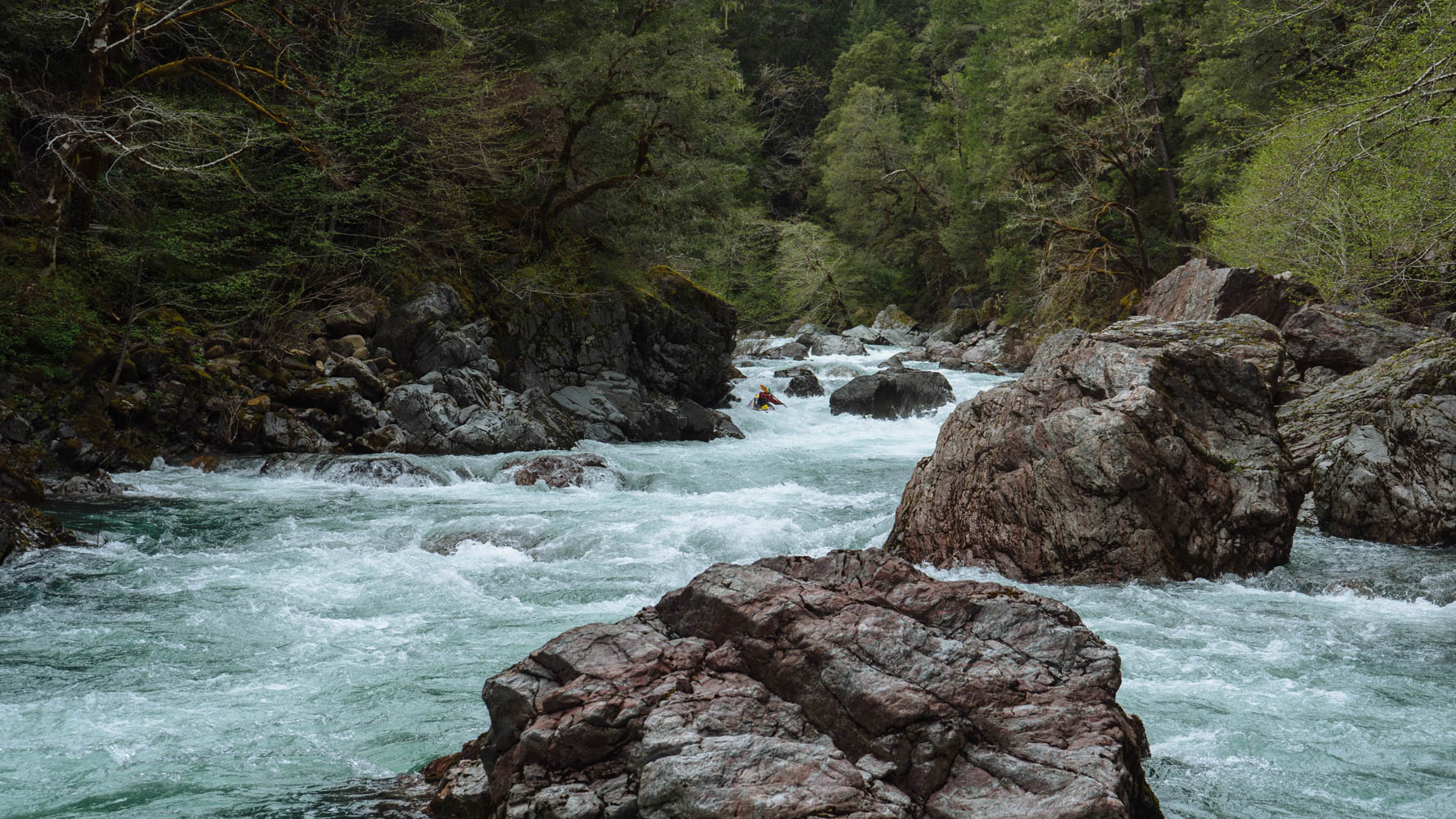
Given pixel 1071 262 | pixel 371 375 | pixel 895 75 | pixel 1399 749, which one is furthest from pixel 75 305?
pixel 895 75

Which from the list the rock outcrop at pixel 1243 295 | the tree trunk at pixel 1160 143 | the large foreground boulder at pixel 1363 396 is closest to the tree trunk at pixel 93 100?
the large foreground boulder at pixel 1363 396

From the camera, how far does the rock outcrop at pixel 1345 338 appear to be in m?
12.4

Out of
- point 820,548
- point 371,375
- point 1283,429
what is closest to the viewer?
point 820,548

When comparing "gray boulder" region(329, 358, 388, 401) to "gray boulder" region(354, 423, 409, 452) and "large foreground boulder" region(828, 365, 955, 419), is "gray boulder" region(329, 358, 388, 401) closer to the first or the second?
"gray boulder" region(354, 423, 409, 452)

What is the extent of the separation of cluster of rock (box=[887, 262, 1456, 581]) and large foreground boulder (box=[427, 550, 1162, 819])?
3.95 m

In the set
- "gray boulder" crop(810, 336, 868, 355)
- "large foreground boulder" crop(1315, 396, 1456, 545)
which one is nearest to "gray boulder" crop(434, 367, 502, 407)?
"large foreground boulder" crop(1315, 396, 1456, 545)

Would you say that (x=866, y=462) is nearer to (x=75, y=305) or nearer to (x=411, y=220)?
(x=411, y=220)

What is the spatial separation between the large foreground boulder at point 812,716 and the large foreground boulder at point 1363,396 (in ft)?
24.7

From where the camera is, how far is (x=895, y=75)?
1854 inches

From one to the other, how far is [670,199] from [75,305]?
1138 cm

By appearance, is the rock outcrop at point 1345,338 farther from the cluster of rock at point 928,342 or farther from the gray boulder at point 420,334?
the cluster of rock at point 928,342

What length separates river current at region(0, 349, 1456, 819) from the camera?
415 centimetres

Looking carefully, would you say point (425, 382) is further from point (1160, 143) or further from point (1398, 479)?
point (1160, 143)

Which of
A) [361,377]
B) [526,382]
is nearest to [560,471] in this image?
[361,377]
